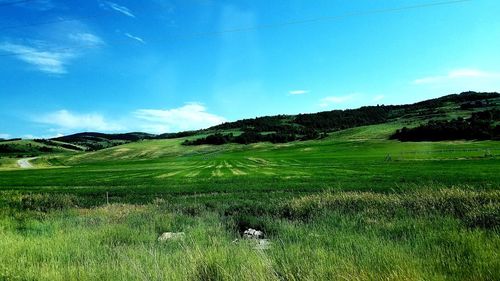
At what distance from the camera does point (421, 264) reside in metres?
6.57

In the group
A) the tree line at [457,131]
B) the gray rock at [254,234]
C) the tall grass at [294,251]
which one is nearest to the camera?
the tall grass at [294,251]

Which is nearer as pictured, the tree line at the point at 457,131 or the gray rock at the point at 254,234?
the gray rock at the point at 254,234

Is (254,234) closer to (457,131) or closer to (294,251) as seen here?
(294,251)

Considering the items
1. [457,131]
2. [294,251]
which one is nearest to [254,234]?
[294,251]

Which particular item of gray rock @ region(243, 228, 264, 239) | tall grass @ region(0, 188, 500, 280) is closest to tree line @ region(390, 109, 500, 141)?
tall grass @ region(0, 188, 500, 280)

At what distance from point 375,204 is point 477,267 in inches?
411

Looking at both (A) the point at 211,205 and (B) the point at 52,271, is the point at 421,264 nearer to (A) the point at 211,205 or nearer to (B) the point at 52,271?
(B) the point at 52,271

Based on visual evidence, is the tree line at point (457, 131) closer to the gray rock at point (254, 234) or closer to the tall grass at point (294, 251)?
the tall grass at point (294, 251)

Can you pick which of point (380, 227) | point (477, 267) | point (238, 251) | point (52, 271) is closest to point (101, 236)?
point (52, 271)

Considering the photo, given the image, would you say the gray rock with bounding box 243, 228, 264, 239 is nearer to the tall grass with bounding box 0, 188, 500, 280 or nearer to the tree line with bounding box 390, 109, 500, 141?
the tall grass with bounding box 0, 188, 500, 280

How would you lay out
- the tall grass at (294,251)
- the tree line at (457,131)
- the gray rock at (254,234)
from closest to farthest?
the tall grass at (294,251) → the gray rock at (254,234) → the tree line at (457,131)

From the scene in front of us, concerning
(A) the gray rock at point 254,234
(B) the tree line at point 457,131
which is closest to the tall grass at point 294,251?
(A) the gray rock at point 254,234

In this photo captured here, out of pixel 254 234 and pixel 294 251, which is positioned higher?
pixel 294 251

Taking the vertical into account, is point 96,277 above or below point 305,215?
above
